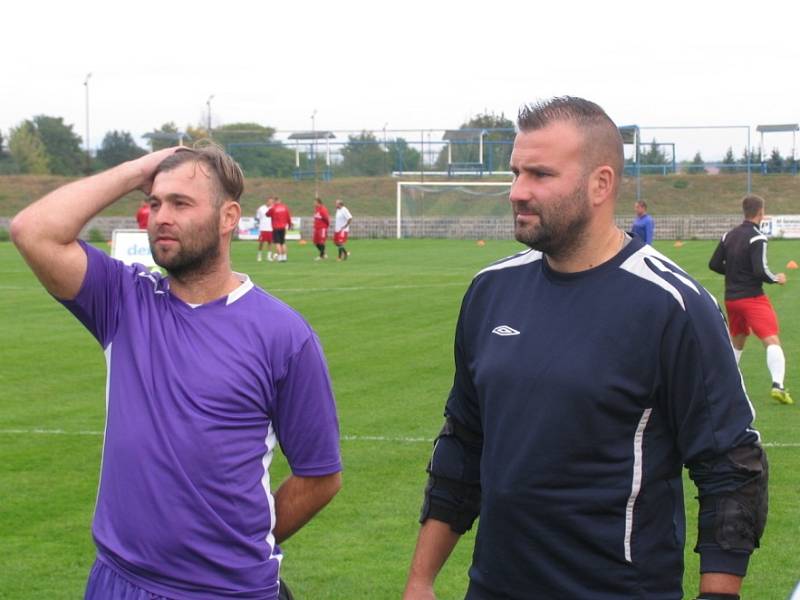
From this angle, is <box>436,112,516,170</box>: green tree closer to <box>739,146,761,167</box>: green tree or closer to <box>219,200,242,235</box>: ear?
<box>739,146,761,167</box>: green tree

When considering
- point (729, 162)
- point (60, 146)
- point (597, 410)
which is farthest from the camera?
point (60, 146)

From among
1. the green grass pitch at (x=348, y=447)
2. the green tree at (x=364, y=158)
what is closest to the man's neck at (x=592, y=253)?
the green grass pitch at (x=348, y=447)

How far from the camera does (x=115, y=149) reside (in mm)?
75875

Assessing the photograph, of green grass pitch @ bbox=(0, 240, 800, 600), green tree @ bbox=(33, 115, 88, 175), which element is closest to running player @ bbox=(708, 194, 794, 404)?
green grass pitch @ bbox=(0, 240, 800, 600)

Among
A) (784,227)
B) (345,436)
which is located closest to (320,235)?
(784,227)

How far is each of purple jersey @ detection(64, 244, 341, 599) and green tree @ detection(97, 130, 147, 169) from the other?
7282 centimetres

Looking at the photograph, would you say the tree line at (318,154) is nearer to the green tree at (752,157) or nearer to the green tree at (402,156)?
the green tree at (402,156)

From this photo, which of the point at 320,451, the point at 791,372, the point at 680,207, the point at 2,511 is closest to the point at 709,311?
the point at 320,451

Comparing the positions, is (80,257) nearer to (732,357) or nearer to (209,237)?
(209,237)

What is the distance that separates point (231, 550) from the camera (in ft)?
12.4

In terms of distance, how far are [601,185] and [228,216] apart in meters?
1.20

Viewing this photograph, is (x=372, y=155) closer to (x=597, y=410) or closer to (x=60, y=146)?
(x=60, y=146)

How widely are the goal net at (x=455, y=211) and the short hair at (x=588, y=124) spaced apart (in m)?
50.8

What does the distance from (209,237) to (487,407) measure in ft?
3.38
